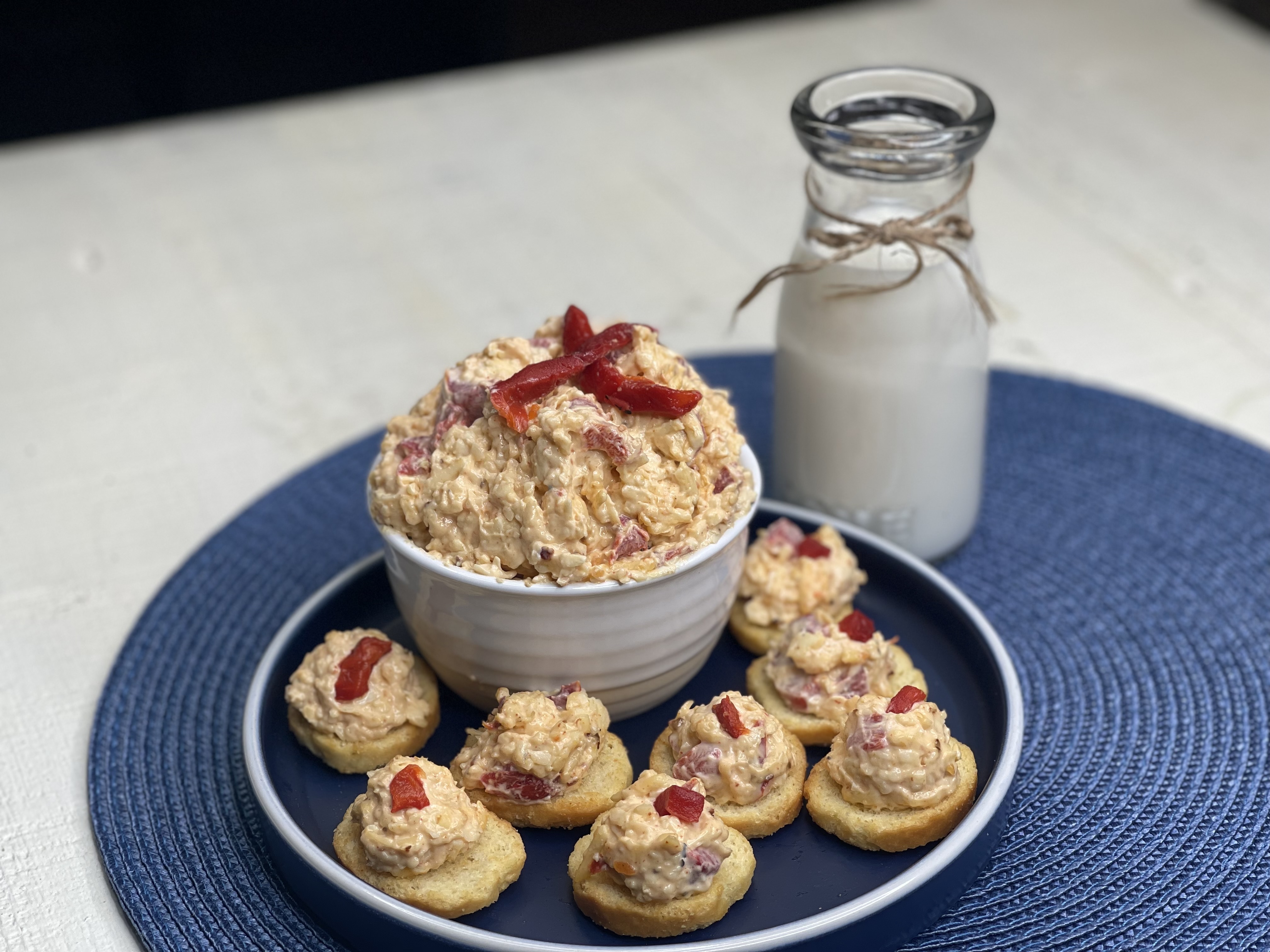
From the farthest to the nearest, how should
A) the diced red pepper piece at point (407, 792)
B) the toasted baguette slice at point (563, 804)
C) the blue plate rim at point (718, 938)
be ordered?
the toasted baguette slice at point (563, 804) → the diced red pepper piece at point (407, 792) → the blue plate rim at point (718, 938)

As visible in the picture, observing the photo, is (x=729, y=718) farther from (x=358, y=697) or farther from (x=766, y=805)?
(x=358, y=697)

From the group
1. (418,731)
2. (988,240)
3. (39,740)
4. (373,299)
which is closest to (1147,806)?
(418,731)

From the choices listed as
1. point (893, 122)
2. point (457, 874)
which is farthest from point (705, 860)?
point (893, 122)

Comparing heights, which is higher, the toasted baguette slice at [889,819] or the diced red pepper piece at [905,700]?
the diced red pepper piece at [905,700]

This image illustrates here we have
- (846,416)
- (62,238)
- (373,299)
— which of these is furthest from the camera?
(62,238)

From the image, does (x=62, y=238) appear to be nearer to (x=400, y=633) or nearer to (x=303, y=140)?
(x=303, y=140)

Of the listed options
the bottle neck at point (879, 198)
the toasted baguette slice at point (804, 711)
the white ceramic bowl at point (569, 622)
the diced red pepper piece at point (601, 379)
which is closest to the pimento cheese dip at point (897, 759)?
the toasted baguette slice at point (804, 711)

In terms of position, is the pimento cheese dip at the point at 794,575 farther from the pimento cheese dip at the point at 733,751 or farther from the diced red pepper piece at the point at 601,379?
the diced red pepper piece at the point at 601,379
